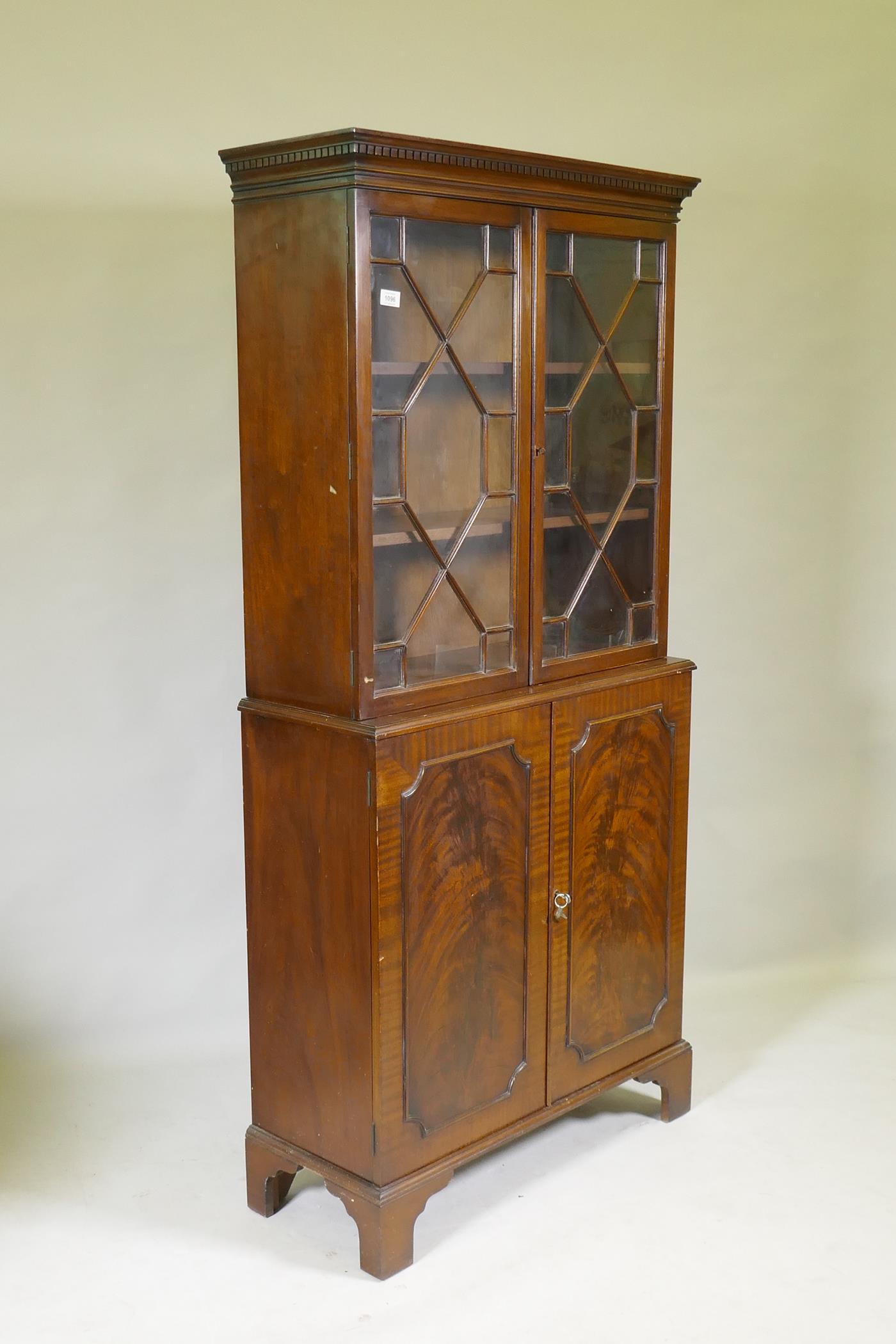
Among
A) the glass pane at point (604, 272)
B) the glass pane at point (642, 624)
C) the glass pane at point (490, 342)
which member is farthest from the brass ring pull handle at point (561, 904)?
the glass pane at point (604, 272)

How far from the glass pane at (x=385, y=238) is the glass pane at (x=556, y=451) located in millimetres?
520

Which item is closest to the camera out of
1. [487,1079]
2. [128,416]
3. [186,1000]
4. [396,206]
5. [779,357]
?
[396,206]

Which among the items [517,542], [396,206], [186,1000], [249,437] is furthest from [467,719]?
[186,1000]

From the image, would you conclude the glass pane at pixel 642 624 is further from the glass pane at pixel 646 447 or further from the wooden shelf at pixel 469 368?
the wooden shelf at pixel 469 368

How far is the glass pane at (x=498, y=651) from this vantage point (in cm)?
281

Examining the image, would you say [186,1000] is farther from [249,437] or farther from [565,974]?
[249,437]

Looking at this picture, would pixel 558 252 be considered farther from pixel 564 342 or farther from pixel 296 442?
→ pixel 296 442

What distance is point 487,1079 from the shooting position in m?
2.90

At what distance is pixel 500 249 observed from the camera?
8.80 feet

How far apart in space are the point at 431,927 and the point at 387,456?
34.7 inches

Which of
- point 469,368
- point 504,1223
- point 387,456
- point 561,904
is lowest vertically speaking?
point 504,1223

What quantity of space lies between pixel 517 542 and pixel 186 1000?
1590 mm

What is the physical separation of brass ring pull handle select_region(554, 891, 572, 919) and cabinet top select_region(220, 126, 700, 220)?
1368mm

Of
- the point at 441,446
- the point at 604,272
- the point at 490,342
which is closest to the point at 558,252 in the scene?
the point at 604,272
